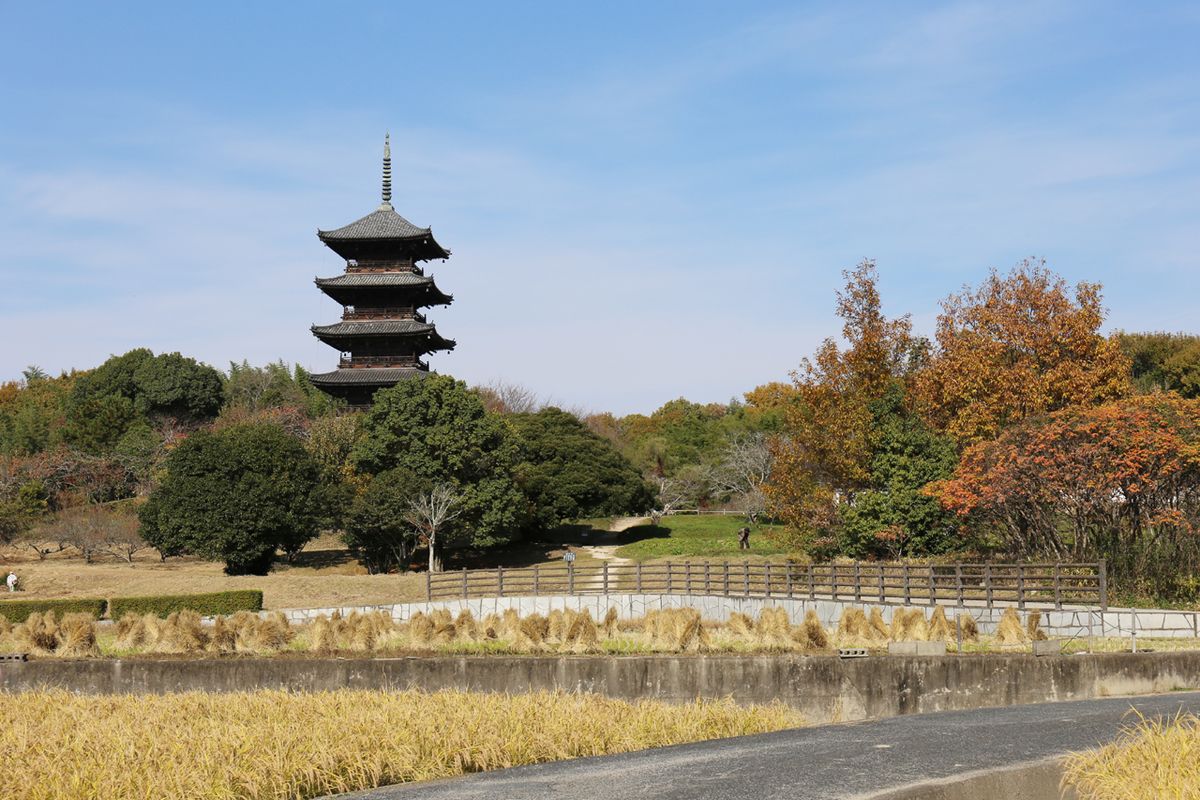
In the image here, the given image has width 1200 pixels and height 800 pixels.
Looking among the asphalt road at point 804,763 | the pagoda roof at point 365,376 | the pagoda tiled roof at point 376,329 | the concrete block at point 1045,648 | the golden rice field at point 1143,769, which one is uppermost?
the pagoda tiled roof at point 376,329

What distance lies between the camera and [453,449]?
52.0 metres

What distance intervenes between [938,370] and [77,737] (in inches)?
1266

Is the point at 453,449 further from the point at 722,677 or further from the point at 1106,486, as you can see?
the point at 722,677

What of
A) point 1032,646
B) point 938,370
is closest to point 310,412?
point 938,370

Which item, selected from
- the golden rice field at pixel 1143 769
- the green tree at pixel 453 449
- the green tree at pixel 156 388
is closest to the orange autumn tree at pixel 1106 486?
the golden rice field at pixel 1143 769

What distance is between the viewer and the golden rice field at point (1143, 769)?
7957 mm

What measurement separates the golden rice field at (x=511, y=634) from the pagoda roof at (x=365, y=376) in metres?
42.0

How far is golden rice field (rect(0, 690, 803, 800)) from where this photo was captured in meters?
9.48

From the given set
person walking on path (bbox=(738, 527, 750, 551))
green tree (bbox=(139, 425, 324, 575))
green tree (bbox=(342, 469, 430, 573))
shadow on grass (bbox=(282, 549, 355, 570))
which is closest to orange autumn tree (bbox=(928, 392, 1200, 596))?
person walking on path (bbox=(738, 527, 750, 551))

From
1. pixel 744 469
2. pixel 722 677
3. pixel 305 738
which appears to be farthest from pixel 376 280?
pixel 305 738

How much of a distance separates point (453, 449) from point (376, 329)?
18172 millimetres

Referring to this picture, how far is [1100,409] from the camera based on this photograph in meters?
27.9

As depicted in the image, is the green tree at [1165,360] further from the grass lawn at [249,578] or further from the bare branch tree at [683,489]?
the grass lawn at [249,578]

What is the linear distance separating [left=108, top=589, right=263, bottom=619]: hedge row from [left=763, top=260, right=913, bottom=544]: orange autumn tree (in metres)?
16.8
